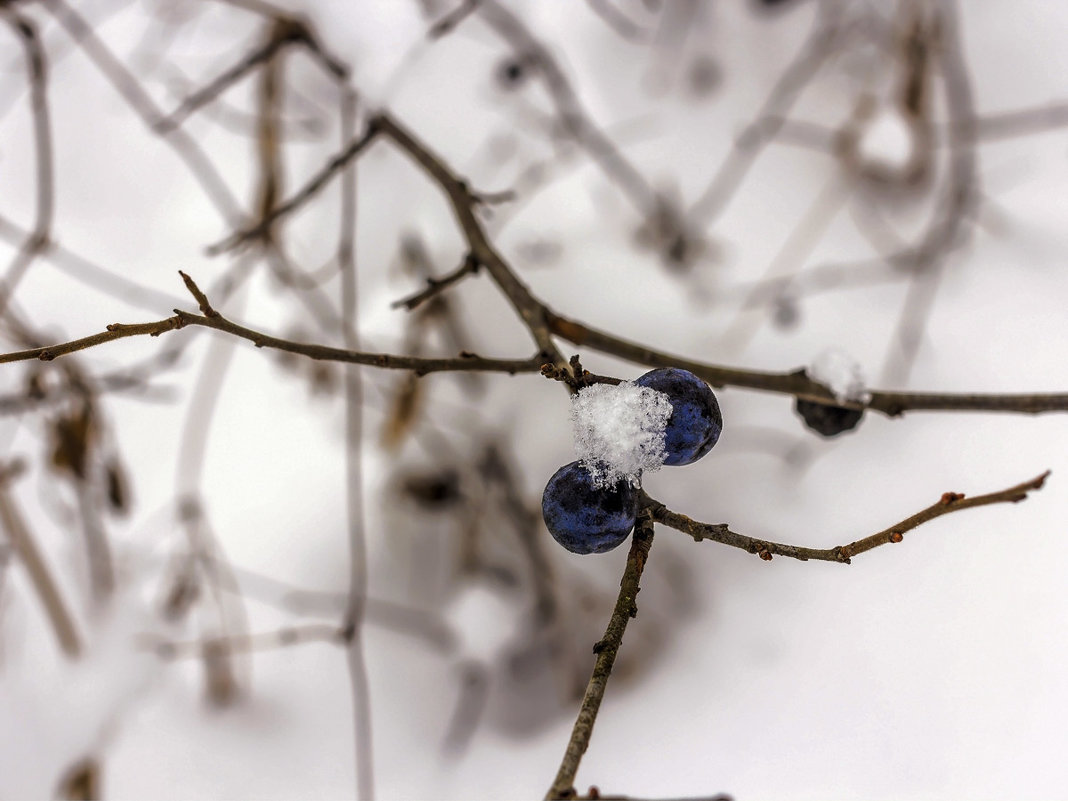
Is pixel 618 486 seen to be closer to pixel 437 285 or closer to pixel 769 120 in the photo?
→ pixel 437 285

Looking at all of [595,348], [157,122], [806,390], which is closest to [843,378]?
[806,390]

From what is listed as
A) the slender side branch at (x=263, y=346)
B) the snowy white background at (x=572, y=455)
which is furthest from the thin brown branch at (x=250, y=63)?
the slender side branch at (x=263, y=346)

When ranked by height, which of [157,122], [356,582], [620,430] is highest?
[157,122]

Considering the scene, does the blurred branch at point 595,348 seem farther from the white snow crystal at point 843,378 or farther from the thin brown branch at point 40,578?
the thin brown branch at point 40,578

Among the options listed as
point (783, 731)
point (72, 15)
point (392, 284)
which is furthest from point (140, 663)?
point (72, 15)

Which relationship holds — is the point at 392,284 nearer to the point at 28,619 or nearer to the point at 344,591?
the point at 344,591

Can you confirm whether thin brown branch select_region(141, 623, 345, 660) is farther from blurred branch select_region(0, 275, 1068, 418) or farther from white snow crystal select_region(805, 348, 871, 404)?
white snow crystal select_region(805, 348, 871, 404)
